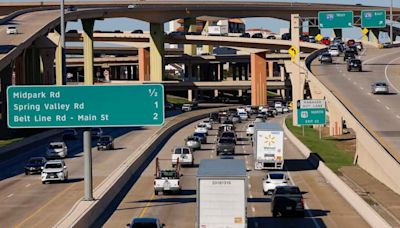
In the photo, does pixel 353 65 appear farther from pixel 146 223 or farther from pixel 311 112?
pixel 146 223

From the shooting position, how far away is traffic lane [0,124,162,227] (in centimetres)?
4025

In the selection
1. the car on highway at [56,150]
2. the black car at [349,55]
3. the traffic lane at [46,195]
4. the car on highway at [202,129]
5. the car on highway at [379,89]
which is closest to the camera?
the traffic lane at [46,195]

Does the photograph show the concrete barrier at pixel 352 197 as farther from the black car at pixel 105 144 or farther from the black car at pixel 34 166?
the black car at pixel 105 144

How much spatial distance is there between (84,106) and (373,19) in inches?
3901

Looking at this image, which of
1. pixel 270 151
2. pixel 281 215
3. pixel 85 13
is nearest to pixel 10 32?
pixel 85 13

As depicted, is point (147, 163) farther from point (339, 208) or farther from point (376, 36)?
point (376, 36)

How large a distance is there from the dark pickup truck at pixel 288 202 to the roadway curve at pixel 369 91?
13546mm

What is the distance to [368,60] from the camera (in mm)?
129250

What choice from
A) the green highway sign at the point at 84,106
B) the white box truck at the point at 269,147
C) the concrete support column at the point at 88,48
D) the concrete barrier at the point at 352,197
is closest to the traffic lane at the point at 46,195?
the green highway sign at the point at 84,106

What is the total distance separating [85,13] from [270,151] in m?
72.2

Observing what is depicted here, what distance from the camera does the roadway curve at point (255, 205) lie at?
124 feet

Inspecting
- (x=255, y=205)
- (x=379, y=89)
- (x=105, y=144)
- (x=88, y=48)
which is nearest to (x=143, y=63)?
(x=88, y=48)

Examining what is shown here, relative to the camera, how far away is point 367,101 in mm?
79688

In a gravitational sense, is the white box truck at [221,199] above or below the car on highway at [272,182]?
above
